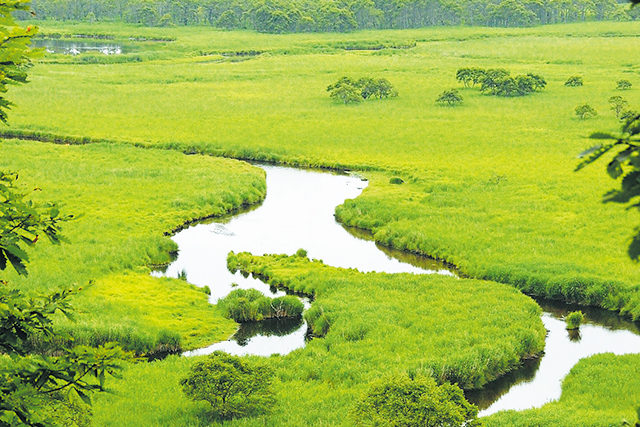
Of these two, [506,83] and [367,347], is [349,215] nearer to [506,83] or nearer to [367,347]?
[367,347]

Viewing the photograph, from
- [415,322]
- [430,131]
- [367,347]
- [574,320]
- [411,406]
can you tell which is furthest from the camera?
[430,131]

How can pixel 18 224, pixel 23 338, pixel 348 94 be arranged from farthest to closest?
pixel 348 94, pixel 18 224, pixel 23 338

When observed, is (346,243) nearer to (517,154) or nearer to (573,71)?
(517,154)

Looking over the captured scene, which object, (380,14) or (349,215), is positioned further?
(380,14)

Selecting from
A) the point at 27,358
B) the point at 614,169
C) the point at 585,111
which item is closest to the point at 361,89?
the point at 585,111

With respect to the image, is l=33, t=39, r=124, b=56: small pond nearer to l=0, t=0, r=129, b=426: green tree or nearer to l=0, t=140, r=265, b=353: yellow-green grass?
l=0, t=140, r=265, b=353: yellow-green grass

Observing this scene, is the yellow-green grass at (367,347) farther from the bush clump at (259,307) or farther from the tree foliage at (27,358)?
the tree foliage at (27,358)
